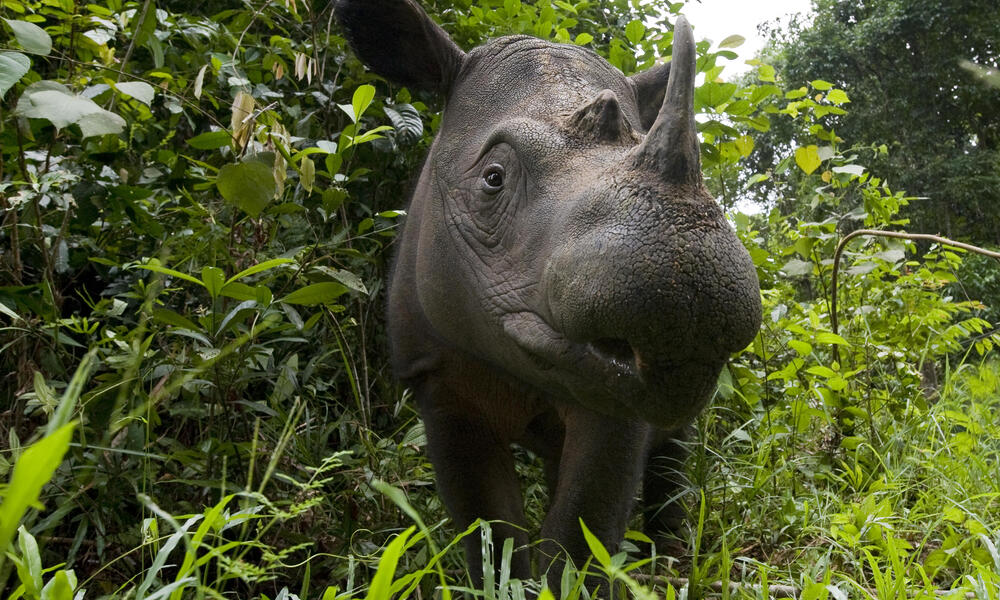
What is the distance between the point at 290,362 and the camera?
11.1 ft

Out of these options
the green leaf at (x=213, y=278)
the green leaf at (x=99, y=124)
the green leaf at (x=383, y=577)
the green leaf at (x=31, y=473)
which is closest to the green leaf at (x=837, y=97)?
the green leaf at (x=213, y=278)

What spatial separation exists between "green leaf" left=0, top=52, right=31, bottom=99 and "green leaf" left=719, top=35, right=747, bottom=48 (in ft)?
9.54

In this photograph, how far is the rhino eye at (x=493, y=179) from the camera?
268 cm

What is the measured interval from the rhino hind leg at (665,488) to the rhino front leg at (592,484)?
3.67 ft

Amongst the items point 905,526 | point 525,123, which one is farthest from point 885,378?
point 525,123

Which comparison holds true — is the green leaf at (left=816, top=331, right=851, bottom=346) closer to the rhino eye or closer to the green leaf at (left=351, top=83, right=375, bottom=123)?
the rhino eye

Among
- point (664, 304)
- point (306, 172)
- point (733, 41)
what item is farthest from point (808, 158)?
point (664, 304)

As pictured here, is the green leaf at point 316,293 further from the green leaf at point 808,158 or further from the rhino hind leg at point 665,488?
the green leaf at point 808,158

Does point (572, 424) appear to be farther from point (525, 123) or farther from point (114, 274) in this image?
point (114, 274)

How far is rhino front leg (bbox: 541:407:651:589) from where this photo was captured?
106 inches

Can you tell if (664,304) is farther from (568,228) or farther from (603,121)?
(603,121)

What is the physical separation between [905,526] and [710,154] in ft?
6.23

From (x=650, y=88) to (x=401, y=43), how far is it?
38.3 inches

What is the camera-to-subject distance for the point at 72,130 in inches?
122
